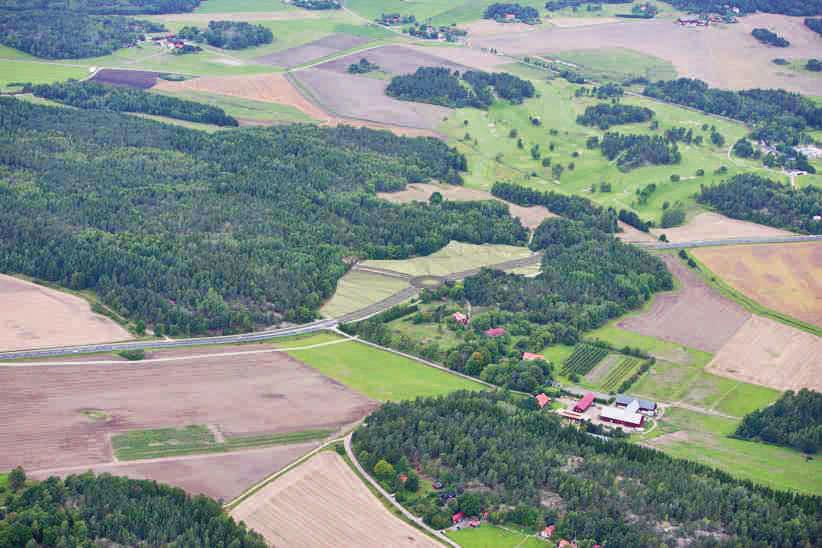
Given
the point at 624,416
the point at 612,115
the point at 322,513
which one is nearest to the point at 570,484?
the point at 624,416

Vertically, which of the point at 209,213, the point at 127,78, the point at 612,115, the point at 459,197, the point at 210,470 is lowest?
the point at 210,470

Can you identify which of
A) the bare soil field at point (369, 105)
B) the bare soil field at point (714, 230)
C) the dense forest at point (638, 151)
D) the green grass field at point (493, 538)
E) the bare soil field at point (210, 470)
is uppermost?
the bare soil field at point (369, 105)

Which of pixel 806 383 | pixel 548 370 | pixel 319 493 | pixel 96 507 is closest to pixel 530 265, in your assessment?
pixel 548 370

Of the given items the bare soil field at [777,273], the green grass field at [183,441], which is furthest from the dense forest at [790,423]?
the green grass field at [183,441]

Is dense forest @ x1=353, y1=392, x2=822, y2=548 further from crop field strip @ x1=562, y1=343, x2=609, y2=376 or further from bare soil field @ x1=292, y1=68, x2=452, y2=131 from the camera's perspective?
bare soil field @ x1=292, y1=68, x2=452, y2=131

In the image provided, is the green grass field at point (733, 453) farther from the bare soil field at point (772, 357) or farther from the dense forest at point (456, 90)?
the dense forest at point (456, 90)

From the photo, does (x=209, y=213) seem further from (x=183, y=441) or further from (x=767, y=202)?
(x=767, y=202)

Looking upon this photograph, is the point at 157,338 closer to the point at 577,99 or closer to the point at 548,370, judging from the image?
the point at 548,370
